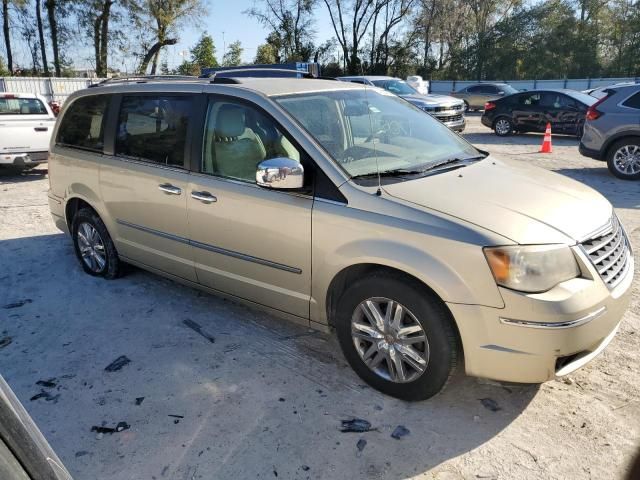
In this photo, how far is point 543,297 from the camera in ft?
8.55

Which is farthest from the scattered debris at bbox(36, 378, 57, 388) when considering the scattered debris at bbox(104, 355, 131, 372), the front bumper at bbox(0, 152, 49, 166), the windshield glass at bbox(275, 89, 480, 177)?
the front bumper at bbox(0, 152, 49, 166)

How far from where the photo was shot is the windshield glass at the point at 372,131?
3.43 m

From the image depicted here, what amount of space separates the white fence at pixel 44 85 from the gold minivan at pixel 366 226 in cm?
2088

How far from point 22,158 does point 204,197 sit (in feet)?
26.1

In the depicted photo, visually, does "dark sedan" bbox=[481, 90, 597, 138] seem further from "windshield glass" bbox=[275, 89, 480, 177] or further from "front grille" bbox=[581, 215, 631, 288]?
"front grille" bbox=[581, 215, 631, 288]

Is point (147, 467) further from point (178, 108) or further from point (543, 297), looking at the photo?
point (178, 108)

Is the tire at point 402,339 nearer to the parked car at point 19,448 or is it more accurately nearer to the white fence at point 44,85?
the parked car at point 19,448

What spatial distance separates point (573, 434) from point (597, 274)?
0.85 metres

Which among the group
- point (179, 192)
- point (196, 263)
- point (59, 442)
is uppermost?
point (179, 192)

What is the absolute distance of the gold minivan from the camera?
106 inches

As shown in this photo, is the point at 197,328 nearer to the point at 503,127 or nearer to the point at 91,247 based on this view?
the point at 91,247

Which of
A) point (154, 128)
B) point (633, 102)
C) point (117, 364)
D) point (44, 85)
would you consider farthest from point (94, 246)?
point (44, 85)

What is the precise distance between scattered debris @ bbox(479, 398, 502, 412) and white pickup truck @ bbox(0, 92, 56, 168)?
361 inches

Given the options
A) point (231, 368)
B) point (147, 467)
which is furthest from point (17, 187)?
point (147, 467)
